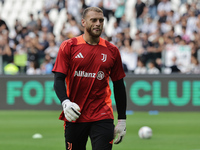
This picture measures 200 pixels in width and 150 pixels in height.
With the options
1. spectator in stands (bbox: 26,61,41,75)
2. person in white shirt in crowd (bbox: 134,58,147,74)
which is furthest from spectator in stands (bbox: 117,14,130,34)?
spectator in stands (bbox: 26,61,41,75)

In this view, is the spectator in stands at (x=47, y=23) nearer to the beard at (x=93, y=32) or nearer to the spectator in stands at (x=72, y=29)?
the spectator in stands at (x=72, y=29)

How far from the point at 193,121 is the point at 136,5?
8374mm

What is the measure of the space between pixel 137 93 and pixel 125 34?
3.20 metres

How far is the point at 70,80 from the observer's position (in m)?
5.86

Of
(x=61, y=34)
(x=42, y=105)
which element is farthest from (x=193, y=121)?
(x=61, y=34)

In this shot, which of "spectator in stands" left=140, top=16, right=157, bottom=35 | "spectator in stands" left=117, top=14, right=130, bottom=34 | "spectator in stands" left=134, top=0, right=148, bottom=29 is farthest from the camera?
"spectator in stands" left=134, top=0, right=148, bottom=29

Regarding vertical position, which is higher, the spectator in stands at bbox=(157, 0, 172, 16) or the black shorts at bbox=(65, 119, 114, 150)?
the spectator in stands at bbox=(157, 0, 172, 16)

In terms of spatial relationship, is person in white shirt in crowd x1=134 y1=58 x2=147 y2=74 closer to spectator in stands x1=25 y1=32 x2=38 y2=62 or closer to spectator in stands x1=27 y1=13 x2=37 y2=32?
spectator in stands x1=25 y1=32 x2=38 y2=62

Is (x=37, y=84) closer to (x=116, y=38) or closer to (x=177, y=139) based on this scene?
(x=116, y=38)

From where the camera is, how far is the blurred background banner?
1761cm

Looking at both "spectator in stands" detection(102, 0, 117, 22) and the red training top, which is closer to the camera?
the red training top

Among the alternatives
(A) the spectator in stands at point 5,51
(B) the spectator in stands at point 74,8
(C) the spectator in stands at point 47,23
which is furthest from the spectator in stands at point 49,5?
(A) the spectator in stands at point 5,51

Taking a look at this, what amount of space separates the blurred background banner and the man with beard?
38.2 feet

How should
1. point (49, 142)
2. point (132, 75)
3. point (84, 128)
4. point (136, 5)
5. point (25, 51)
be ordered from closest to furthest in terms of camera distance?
point (84, 128) < point (49, 142) < point (132, 75) < point (25, 51) < point (136, 5)
